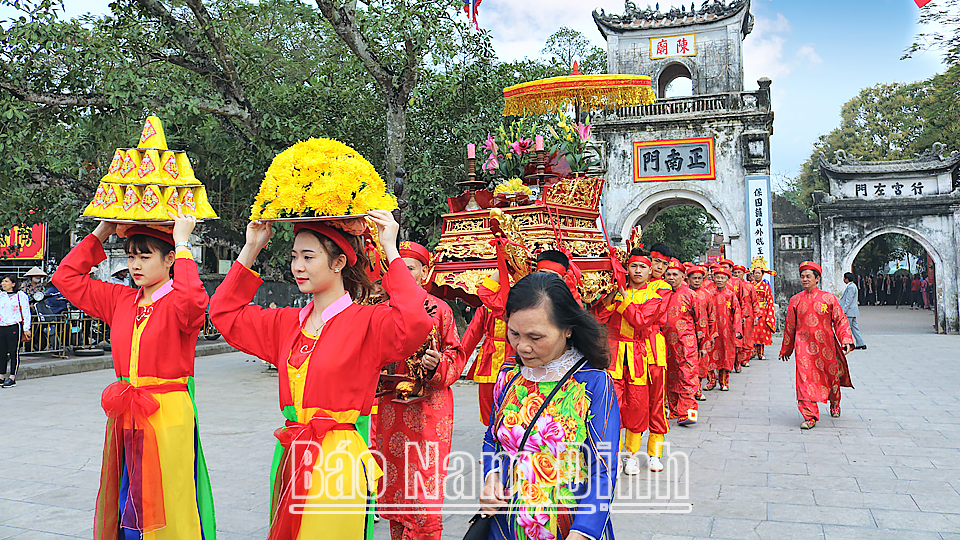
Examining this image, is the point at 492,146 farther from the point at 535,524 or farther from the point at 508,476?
the point at 535,524

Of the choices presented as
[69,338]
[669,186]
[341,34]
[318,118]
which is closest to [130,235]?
[341,34]

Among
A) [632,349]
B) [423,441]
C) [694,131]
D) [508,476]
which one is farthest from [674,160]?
[508,476]

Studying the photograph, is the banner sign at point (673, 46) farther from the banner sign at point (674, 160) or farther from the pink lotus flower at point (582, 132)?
the pink lotus flower at point (582, 132)

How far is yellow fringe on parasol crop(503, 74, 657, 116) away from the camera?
20.6ft

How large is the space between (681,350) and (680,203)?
1279 cm

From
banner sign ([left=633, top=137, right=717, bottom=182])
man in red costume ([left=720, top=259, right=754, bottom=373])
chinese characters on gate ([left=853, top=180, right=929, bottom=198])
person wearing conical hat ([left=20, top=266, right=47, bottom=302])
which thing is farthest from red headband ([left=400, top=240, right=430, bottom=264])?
chinese characters on gate ([left=853, top=180, right=929, bottom=198])

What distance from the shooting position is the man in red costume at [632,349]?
5141mm

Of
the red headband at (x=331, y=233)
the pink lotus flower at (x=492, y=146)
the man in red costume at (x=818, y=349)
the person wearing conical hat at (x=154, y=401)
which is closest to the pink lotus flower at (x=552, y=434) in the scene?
the red headband at (x=331, y=233)

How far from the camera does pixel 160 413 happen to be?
2.96 m

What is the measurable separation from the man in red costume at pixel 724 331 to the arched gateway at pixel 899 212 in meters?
10.1

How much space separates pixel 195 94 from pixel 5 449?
18.5 feet

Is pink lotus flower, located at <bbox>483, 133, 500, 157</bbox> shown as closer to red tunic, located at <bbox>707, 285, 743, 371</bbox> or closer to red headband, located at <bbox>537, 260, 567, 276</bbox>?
red headband, located at <bbox>537, 260, 567, 276</bbox>

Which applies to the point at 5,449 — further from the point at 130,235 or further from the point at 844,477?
the point at 844,477

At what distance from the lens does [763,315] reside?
46.0ft
